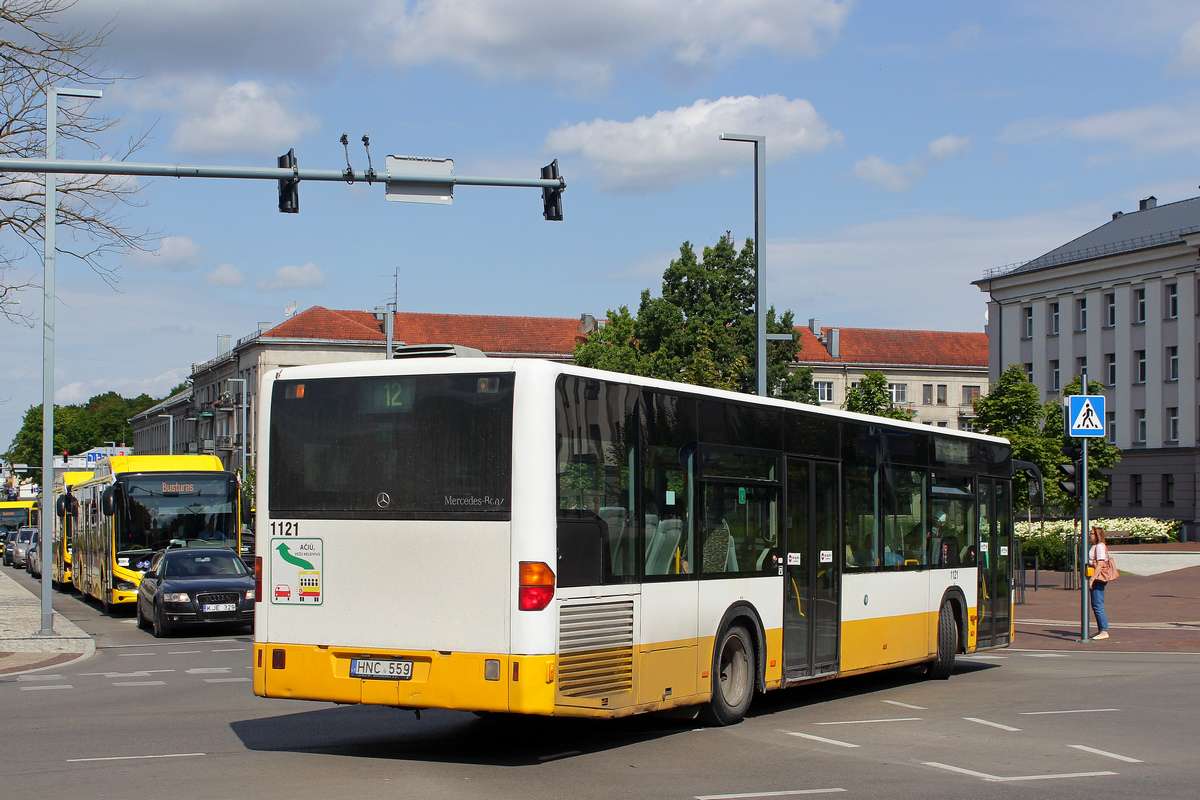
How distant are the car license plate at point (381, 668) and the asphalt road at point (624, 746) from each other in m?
0.63

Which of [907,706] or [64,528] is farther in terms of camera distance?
[64,528]

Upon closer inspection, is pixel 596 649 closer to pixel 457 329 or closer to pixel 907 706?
pixel 907 706

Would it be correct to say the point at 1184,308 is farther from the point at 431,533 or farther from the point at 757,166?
the point at 431,533

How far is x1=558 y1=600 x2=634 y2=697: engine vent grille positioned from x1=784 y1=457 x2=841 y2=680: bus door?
2828mm

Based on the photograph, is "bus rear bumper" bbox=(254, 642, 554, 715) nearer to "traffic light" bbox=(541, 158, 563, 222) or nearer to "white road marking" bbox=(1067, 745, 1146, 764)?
"white road marking" bbox=(1067, 745, 1146, 764)

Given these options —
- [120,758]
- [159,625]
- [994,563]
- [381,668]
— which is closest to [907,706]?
[994,563]

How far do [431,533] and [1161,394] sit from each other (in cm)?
6619

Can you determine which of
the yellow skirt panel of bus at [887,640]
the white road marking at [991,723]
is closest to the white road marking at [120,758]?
the yellow skirt panel of bus at [887,640]

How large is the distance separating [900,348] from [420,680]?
112228 millimetres

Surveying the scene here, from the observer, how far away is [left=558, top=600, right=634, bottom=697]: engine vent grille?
900 centimetres

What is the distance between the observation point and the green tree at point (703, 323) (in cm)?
6438

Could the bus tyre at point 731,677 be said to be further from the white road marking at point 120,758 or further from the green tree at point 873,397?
the green tree at point 873,397

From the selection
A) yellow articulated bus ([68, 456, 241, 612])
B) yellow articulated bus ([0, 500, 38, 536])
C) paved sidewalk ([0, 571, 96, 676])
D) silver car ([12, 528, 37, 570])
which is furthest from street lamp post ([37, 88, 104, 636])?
yellow articulated bus ([0, 500, 38, 536])

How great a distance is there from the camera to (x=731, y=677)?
11203 millimetres
